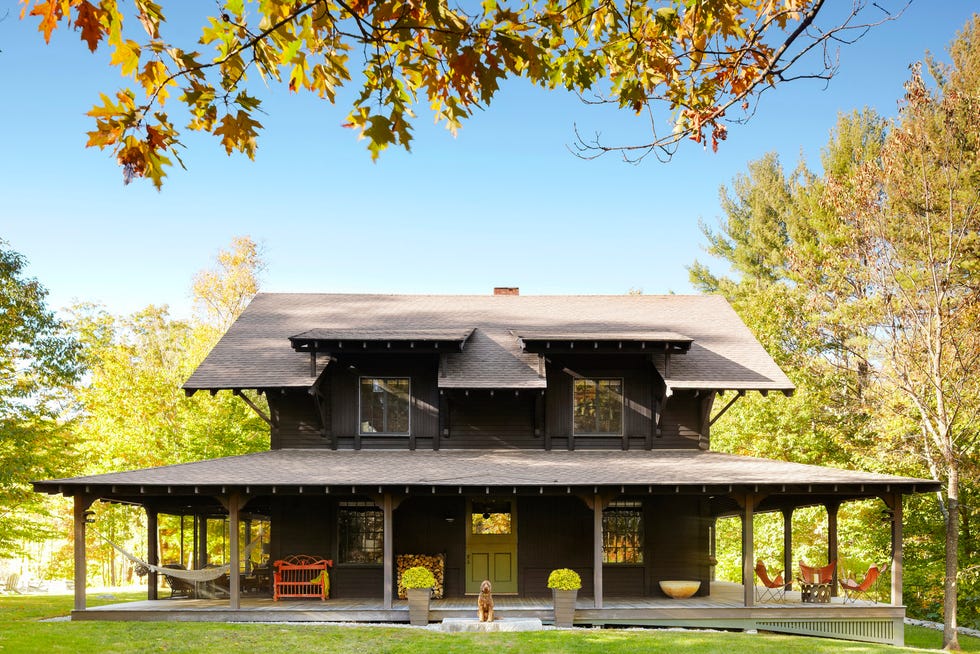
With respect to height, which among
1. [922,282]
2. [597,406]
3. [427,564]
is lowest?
[427,564]

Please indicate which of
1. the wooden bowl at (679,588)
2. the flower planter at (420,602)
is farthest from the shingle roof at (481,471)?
the wooden bowl at (679,588)

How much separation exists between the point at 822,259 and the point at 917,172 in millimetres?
10711

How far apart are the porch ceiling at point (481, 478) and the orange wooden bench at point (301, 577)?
5.99ft

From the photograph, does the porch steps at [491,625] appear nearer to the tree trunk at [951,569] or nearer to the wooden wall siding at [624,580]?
the wooden wall siding at [624,580]

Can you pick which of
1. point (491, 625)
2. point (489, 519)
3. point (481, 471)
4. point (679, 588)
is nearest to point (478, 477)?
point (481, 471)

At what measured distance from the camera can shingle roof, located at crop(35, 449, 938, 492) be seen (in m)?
13.3

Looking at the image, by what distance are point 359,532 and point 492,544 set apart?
97.5 inches

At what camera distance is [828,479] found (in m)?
13.6

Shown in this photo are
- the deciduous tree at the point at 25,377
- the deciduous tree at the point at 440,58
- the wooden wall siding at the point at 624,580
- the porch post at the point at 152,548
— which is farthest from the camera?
the deciduous tree at the point at 25,377

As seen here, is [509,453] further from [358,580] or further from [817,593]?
[817,593]

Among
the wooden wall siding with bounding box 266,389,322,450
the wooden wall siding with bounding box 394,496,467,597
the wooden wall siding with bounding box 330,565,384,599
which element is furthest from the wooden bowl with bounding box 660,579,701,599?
the wooden wall siding with bounding box 266,389,322,450

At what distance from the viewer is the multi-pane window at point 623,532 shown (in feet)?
52.2

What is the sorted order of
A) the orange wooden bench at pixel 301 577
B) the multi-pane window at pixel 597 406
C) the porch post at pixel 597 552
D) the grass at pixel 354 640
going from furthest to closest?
the multi-pane window at pixel 597 406, the orange wooden bench at pixel 301 577, the porch post at pixel 597 552, the grass at pixel 354 640

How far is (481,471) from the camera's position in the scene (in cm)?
1423
